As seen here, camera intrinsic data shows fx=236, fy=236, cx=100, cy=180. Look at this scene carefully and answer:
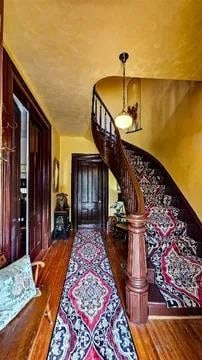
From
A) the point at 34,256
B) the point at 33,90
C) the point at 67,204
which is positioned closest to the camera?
the point at 33,90

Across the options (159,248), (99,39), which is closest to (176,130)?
(159,248)

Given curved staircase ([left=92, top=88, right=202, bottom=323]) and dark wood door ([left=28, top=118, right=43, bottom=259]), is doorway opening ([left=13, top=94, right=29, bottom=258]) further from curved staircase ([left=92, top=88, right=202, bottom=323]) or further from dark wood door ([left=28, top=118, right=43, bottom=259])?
curved staircase ([left=92, top=88, right=202, bottom=323])

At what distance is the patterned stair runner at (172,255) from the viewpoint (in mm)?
2484

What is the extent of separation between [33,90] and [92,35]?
5.01ft

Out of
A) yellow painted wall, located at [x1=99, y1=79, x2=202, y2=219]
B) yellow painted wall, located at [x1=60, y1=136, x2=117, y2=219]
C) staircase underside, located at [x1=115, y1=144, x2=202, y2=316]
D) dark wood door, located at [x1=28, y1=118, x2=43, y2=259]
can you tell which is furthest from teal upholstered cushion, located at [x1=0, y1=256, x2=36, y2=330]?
yellow painted wall, located at [x1=60, y1=136, x2=117, y2=219]

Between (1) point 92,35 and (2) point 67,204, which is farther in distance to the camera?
(2) point 67,204

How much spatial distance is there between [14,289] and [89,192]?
540 centimetres

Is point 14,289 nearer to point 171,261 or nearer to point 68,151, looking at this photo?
point 171,261

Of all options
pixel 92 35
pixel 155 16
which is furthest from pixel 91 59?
pixel 155 16

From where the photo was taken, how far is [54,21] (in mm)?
1923

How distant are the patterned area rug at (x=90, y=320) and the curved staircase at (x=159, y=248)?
0.25 meters

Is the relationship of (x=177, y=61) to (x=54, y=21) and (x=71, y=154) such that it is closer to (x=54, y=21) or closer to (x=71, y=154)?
(x=54, y=21)

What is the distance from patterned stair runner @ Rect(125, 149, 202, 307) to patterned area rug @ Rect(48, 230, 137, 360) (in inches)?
23.1

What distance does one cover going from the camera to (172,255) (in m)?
3.09
